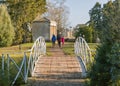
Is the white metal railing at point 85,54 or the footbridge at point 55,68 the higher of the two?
the white metal railing at point 85,54

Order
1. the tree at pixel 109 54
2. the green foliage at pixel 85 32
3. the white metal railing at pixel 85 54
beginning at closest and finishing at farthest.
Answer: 1. the tree at pixel 109 54
2. the white metal railing at pixel 85 54
3. the green foliage at pixel 85 32

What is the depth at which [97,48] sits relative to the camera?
1002cm

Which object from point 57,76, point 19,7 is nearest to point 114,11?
point 57,76

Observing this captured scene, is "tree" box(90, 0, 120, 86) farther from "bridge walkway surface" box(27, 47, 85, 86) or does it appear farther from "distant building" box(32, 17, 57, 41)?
"distant building" box(32, 17, 57, 41)

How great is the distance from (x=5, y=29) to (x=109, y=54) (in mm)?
38882

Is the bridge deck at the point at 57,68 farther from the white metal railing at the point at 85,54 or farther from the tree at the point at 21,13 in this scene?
the tree at the point at 21,13

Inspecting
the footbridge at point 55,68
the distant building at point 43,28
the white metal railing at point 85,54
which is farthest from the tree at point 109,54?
the distant building at point 43,28

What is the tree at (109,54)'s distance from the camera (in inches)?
352

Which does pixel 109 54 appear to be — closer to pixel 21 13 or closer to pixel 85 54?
pixel 85 54

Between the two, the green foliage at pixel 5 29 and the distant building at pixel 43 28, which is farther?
the distant building at pixel 43 28

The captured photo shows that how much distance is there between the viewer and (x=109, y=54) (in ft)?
29.9

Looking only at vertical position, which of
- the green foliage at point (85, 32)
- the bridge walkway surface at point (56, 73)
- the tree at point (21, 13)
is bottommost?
the bridge walkway surface at point (56, 73)

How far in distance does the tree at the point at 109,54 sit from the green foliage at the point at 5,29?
3788 cm

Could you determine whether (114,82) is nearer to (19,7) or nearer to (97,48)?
(97,48)
